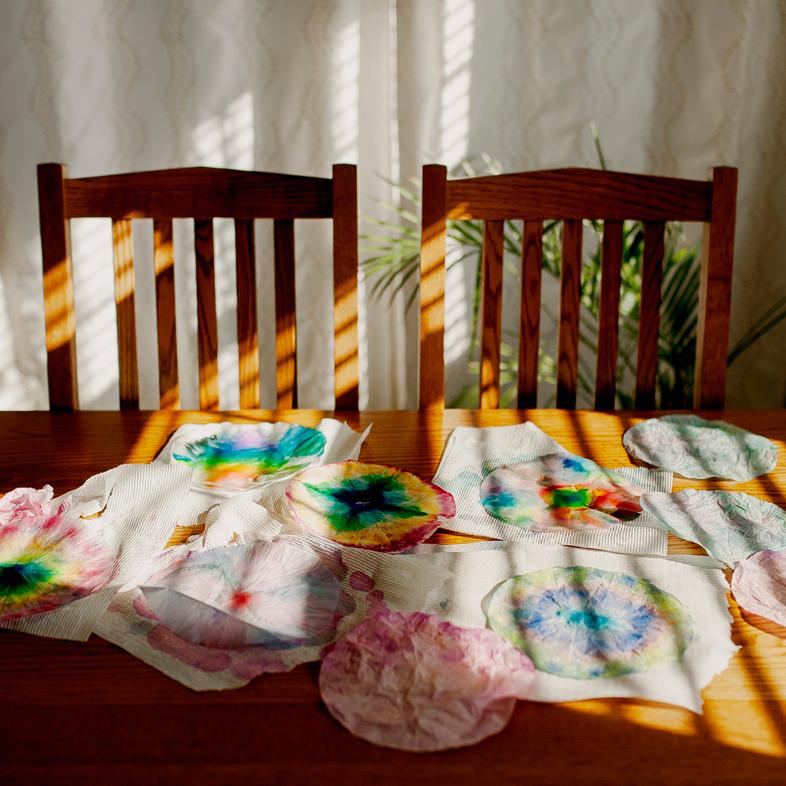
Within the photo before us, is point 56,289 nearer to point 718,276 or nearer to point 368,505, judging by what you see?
A: point 368,505

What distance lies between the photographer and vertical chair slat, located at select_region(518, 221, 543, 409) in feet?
4.15

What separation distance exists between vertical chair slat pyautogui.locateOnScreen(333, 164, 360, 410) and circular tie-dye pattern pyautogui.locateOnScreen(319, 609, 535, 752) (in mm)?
637

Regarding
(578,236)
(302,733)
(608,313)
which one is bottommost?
(302,733)

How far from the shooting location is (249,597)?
0.69 metres

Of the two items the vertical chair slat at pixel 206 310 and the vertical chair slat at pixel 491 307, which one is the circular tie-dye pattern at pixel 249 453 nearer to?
the vertical chair slat at pixel 206 310

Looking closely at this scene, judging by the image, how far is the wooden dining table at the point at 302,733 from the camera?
1.73 ft

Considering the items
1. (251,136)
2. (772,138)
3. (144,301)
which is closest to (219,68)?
(251,136)

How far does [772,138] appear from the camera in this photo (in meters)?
2.23

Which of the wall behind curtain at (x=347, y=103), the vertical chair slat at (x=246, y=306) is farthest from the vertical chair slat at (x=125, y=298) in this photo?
the wall behind curtain at (x=347, y=103)

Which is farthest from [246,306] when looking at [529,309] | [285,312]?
[529,309]

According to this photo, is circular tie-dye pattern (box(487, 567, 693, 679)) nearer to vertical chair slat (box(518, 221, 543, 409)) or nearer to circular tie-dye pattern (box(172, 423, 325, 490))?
circular tie-dye pattern (box(172, 423, 325, 490))

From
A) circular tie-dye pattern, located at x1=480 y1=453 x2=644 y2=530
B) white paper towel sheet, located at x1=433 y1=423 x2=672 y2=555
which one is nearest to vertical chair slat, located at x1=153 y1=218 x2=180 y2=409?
white paper towel sheet, located at x1=433 y1=423 x2=672 y2=555

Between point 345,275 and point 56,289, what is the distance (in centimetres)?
42

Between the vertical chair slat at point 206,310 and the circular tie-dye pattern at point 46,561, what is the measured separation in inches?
18.3
